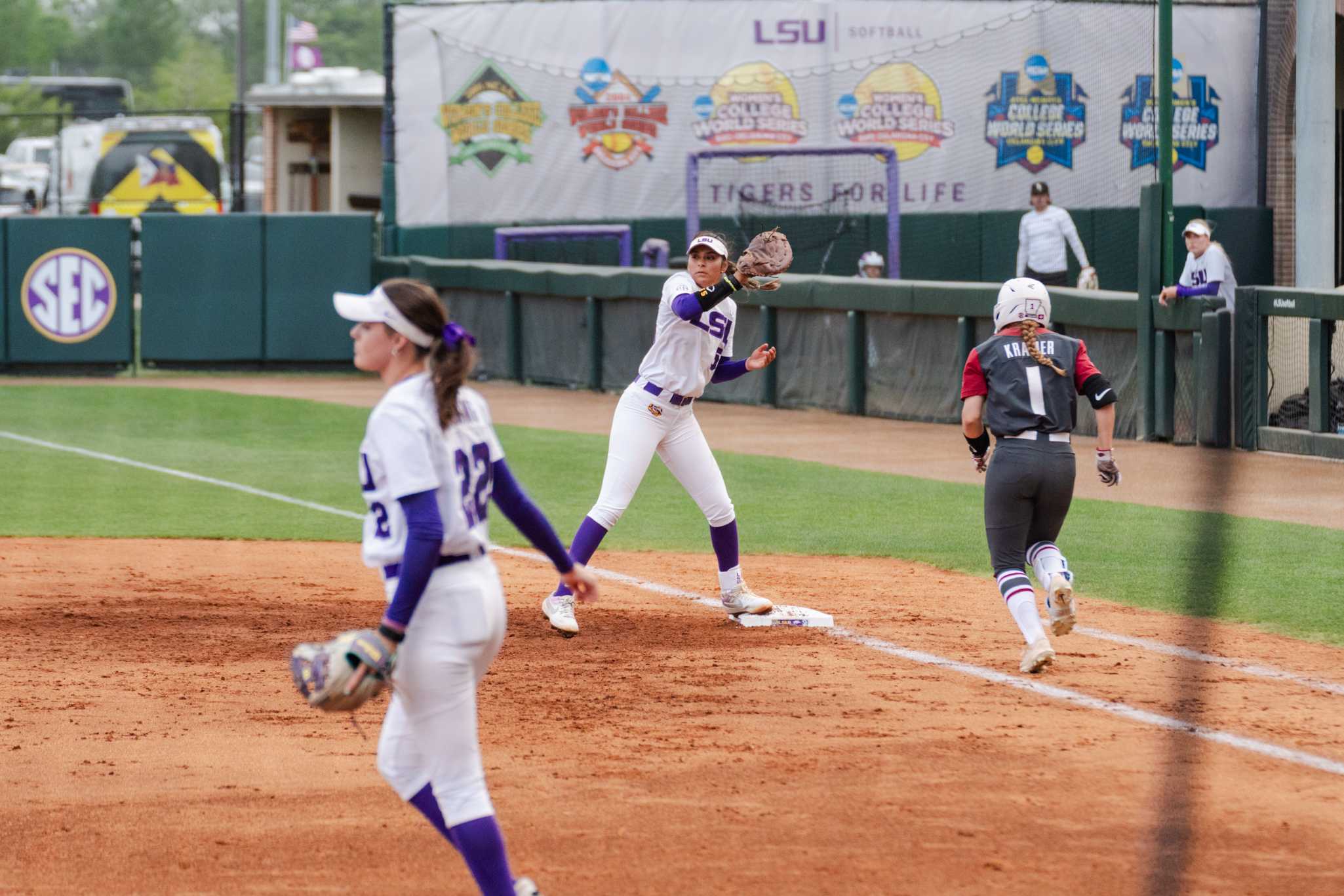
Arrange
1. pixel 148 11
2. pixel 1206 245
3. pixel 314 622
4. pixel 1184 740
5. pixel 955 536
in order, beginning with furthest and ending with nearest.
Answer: pixel 148 11
pixel 1206 245
pixel 955 536
pixel 314 622
pixel 1184 740

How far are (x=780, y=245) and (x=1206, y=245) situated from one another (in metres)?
8.85

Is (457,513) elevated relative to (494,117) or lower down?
lower down

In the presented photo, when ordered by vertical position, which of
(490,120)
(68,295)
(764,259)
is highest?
(490,120)

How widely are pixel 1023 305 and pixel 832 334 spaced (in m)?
11.2

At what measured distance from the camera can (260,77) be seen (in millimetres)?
105938

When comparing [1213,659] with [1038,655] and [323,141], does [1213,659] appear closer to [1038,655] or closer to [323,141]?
[1038,655]

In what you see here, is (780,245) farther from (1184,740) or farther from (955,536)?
(955,536)

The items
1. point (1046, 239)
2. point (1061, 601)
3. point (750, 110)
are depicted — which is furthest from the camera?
point (750, 110)

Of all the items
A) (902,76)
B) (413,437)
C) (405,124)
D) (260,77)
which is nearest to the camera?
(413,437)

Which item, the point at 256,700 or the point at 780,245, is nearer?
the point at 256,700

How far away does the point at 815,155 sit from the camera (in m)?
25.8

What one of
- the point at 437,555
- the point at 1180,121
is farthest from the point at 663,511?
the point at 1180,121

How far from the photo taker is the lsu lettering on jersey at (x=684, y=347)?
27.3 ft

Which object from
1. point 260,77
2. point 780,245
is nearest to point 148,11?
point 260,77
